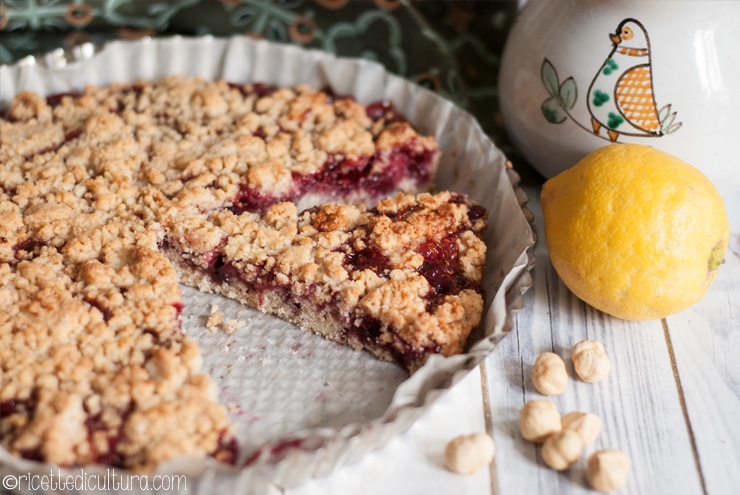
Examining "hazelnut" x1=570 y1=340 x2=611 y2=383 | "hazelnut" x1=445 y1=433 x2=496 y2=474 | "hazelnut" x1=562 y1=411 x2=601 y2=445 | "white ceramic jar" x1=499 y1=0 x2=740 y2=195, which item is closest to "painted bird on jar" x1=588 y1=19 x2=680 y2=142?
"white ceramic jar" x1=499 y1=0 x2=740 y2=195

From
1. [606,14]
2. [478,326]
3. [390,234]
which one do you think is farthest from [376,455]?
[606,14]

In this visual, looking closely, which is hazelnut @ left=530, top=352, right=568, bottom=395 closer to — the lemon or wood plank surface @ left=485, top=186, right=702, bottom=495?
wood plank surface @ left=485, top=186, right=702, bottom=495

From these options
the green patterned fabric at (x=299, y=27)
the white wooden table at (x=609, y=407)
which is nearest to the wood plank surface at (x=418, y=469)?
the white wooden table at (x=609, y=407)

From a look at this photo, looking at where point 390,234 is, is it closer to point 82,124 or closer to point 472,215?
point 472,215

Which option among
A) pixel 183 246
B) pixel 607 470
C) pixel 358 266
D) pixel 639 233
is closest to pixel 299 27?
pixel 183 246

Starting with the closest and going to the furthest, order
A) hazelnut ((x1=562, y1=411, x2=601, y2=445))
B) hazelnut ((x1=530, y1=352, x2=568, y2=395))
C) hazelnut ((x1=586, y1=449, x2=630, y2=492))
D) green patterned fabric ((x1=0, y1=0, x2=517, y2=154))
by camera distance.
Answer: hazelnut ((x1=586, y1=449, x2=630, y2=492))
hazelnut ((x1=562, y1=411, x2=601, y2=445))
hazelnut ((x1=530, y1=352, x2=568, y2=395))
green patterned fabric ((x1=0, y1=0, x2=517, y2=154))

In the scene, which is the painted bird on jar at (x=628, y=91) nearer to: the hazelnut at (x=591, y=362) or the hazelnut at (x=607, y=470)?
the hazelnut at (x=591, y=362)

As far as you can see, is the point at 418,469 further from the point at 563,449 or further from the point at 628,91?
the point at 628,91
